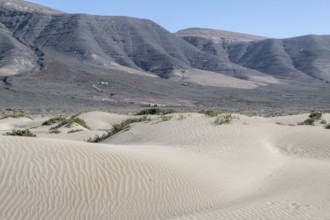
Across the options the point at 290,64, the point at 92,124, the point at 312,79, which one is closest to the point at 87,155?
the point at 92,124

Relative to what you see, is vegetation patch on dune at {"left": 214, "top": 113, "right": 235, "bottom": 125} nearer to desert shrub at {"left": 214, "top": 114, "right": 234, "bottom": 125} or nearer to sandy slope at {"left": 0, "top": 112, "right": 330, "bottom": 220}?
desert shrub at {"left": 214, "top": 114, "right": 234, "bottom": 125}

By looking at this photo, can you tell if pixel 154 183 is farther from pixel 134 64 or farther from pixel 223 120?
pixel 134 64

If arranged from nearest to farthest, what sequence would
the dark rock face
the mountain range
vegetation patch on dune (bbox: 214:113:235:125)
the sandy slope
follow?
the sandy slope → vegetation patch on dune (bbox: 214:113:235:125) → the mountain range → the dark rock face

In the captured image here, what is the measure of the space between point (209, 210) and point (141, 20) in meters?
155

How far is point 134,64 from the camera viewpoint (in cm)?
13488

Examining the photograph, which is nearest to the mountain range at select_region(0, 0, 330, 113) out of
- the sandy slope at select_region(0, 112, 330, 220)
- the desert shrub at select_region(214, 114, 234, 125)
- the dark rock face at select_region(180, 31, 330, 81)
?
the dark rock face at select_region(180, 31, 330, 81)

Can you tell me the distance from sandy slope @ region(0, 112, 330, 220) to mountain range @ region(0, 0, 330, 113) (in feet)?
197

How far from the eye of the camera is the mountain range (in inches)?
3364

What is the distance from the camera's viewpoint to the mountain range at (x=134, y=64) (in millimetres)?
85438

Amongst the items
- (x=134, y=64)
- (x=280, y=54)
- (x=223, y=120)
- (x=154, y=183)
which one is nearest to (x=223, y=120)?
(x=223, y=120)

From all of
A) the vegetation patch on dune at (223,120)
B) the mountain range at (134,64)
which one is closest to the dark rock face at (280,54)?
the mountain range at (134,64)

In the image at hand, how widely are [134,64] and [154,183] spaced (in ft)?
416

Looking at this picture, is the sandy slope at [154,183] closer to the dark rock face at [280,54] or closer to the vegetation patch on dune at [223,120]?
the vegetation patch on dune at [223,120]

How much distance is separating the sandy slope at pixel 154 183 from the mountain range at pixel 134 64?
60.0 metres
